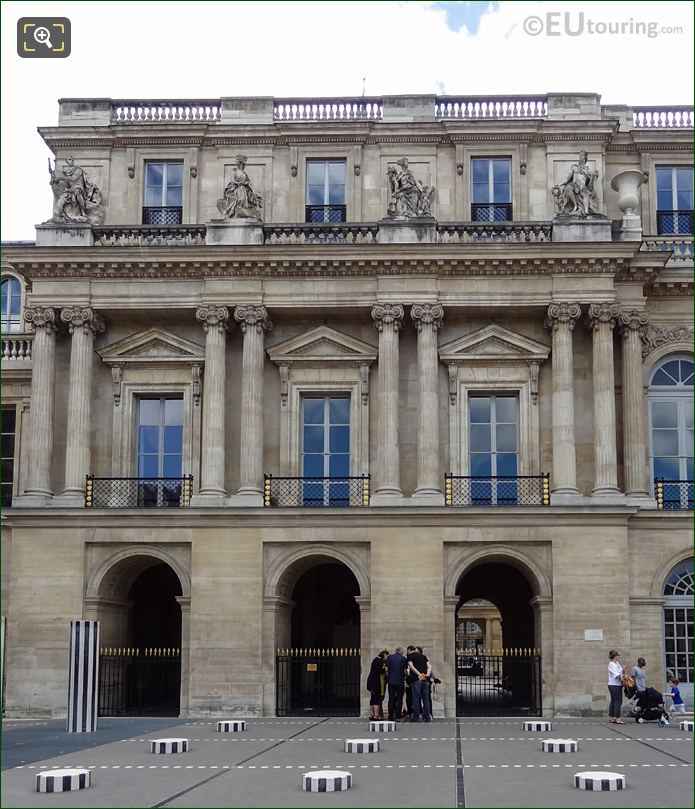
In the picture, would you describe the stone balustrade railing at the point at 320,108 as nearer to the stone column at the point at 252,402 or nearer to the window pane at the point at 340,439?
the stone column at the point at 252,402

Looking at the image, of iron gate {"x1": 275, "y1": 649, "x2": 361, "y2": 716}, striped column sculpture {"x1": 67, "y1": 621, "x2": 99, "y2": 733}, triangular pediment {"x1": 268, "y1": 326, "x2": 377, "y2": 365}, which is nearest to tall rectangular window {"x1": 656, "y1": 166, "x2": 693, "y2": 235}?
triangular pediment {"x1": 268, "y1": 326, "x2": 377, "y2": 365}

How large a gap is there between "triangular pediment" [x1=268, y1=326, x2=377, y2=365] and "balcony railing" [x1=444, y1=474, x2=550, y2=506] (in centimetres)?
451

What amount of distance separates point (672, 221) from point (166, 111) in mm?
16311

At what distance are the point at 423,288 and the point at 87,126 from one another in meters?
12.0

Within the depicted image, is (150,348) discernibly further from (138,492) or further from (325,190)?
(325,190)

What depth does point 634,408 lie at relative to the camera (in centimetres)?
3456

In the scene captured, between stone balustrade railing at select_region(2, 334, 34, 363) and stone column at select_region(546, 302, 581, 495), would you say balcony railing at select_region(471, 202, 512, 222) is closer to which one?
stone column at select_region(546, 302, 581, 495)

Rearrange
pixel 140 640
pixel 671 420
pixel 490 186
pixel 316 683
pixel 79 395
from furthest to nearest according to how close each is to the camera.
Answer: pixel 140 640 < pixel 490 186 < pixel 316 683 < pixel 671 420 < pixel 79 395

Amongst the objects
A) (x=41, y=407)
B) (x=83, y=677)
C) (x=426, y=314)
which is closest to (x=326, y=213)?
(x=426, y=314)

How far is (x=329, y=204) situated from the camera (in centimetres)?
3712

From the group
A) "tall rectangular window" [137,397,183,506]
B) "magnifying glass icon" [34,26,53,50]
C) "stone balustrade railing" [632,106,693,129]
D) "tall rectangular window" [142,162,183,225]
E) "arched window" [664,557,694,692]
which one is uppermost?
"stone balustrade railing" [632,106,693,129]

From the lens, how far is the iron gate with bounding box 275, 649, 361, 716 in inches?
1284

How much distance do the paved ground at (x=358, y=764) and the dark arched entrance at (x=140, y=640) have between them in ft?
12.8

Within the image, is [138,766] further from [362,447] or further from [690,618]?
[690,618]
